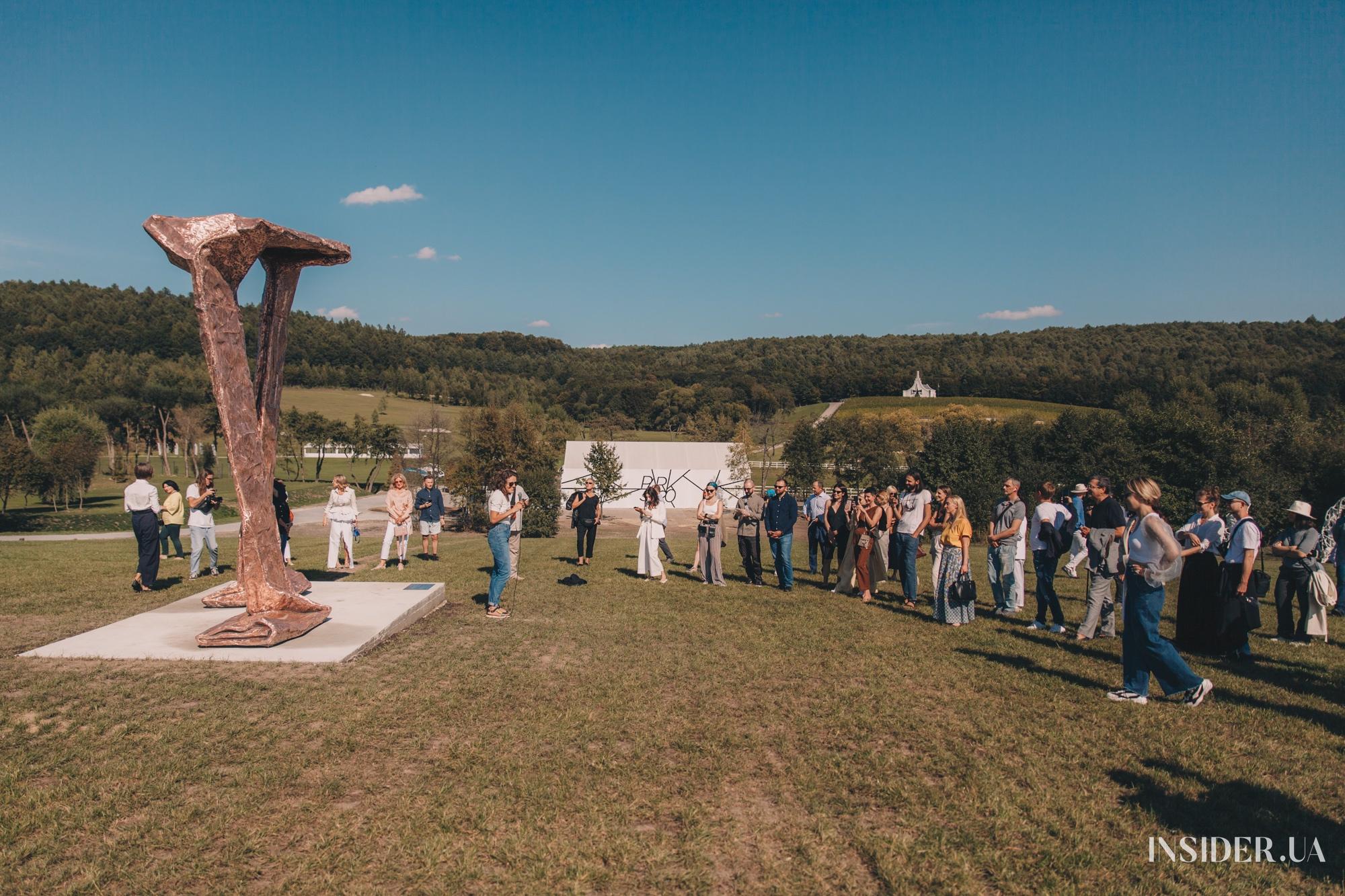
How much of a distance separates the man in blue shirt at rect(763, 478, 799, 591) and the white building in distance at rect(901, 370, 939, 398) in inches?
3773

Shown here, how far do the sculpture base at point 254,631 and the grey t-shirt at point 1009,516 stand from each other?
8885 mm

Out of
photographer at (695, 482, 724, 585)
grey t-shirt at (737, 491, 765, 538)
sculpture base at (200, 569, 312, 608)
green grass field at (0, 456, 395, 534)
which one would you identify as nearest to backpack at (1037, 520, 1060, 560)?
grey t-shirt at (737, 491, 765, 538)

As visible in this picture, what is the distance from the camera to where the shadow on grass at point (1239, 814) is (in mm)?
3932

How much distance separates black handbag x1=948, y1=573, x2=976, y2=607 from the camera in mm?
9086

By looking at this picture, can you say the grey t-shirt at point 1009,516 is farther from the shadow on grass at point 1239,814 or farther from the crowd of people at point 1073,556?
the shadow on grass at point 1239,814

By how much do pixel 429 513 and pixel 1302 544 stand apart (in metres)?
13.7

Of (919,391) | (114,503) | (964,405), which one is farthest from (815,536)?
(919,391)

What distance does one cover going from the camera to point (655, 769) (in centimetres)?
486

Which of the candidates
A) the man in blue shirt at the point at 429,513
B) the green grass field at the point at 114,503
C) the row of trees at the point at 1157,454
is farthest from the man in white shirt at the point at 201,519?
the row of trees at the point at 1157,454

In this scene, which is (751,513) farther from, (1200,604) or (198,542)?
(198,542)

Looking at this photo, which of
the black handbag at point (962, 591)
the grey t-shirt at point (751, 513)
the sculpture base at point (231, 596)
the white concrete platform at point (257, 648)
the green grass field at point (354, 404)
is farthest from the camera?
the green grass field at point (354, 404)

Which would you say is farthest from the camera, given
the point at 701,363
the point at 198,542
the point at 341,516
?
the point at 701,363

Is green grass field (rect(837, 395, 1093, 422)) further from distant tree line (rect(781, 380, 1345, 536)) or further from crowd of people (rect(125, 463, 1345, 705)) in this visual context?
crowd of people (rect(125, 463, 1345, 705))

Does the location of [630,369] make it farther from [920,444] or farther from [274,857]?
[274,857]
